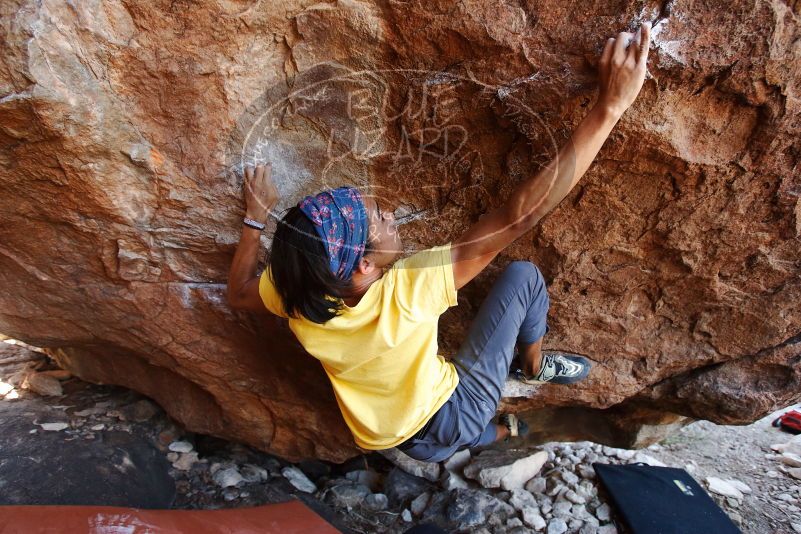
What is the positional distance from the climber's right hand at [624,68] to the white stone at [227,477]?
210cm

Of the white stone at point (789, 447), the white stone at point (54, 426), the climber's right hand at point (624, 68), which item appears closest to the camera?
the climber's right hand at point (624, 68)

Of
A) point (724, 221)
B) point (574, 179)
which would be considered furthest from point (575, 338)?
point (574, 179)

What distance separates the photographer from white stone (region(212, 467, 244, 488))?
2.28m

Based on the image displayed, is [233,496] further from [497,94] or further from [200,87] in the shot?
[497,94]

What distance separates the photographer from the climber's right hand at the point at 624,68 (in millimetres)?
1225

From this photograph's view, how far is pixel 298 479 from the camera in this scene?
245 centimetres

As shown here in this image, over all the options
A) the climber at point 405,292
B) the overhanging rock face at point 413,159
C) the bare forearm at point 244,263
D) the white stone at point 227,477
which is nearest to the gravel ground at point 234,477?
the white stone at point 227,477

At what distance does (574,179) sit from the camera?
134 centimetres

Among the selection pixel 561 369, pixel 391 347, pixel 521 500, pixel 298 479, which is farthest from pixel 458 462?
pixel 391 347

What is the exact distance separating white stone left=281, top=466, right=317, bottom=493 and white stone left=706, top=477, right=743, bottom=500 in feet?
7.23

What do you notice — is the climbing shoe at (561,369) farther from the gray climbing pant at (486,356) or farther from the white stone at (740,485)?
the white stone at (740,485)

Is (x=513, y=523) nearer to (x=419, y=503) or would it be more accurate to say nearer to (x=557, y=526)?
(x=557, y=526)

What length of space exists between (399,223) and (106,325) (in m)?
1.19

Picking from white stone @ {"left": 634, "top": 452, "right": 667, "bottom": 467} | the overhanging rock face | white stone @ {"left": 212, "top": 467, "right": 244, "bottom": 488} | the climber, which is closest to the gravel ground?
white stone @ {"left": 212, "top": 467, "right": 244, "bottom": 488}
